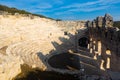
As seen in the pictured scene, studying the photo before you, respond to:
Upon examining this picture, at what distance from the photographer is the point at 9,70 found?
24.5 m

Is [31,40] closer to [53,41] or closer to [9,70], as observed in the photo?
[53,41]

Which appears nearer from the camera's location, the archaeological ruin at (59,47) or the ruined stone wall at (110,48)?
the ruined stone wall at (110,48)

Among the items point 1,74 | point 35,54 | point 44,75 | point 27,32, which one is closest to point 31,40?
point 27,32

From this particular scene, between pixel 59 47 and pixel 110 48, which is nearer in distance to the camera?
pixel 110 48

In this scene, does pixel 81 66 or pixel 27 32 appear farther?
pixel 27 32

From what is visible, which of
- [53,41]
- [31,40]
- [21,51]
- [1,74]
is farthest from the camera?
[53,41]

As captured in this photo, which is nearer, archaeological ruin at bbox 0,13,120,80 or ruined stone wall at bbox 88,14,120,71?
ruined stone wall at bbox 88,14,120,71

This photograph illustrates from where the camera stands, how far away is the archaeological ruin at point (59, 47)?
1021 inches

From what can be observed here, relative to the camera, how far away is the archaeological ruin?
25938 mm

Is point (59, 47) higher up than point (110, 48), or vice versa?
point (110, 48)

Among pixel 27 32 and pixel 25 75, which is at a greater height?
pixel 27 32

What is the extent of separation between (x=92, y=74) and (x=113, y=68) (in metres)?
2.34

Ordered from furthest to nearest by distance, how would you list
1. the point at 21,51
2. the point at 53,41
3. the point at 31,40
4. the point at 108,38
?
1. the point at 53,41
2. the point at 31,40
3. the point at 21,51
4. the point at 108,38

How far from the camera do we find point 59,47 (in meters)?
42.5
